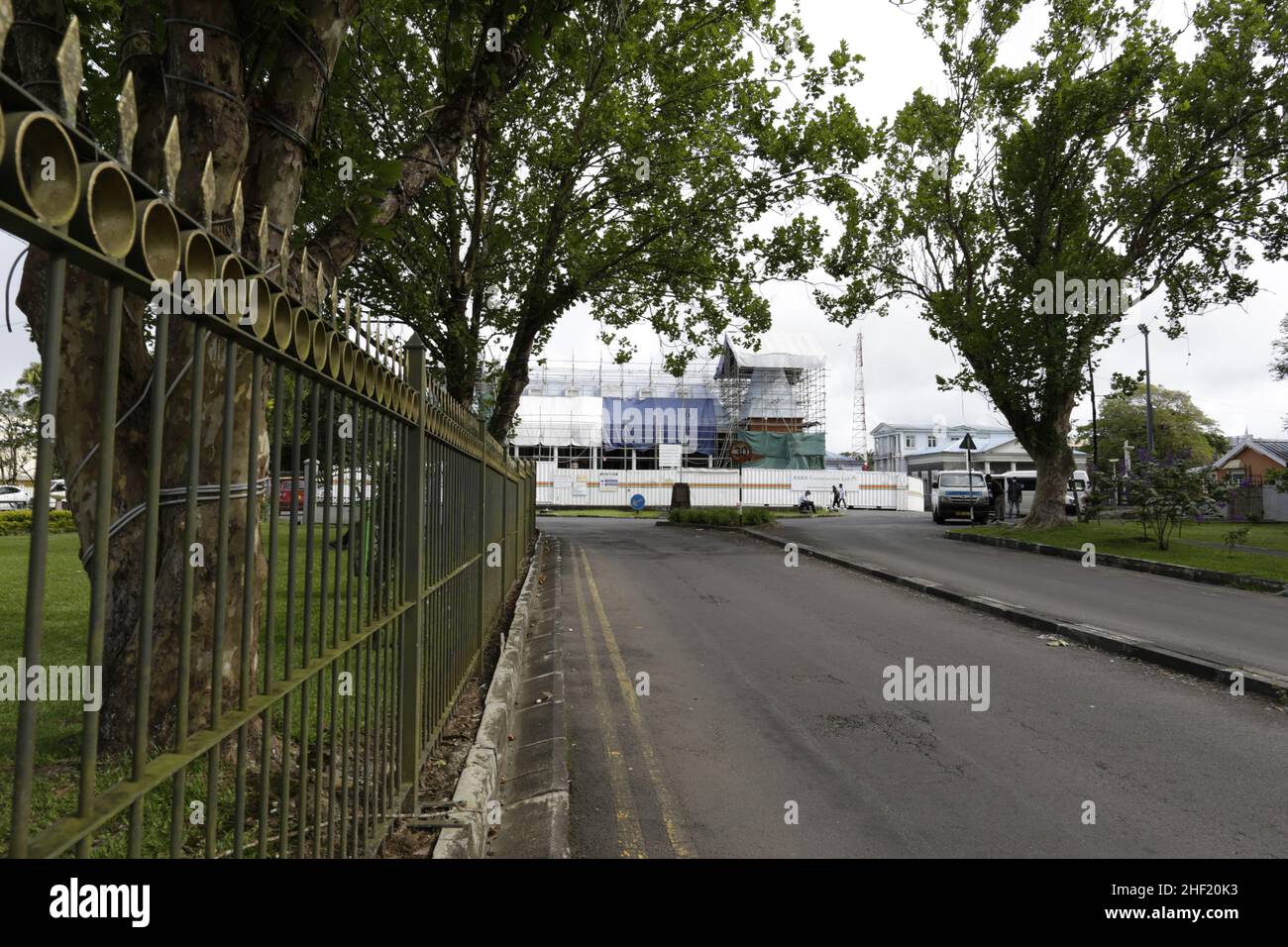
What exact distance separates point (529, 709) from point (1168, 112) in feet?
69.1

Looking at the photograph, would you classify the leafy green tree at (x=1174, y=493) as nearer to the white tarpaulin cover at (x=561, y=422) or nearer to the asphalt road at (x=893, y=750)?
the asphalt road at (x=893, y=750)

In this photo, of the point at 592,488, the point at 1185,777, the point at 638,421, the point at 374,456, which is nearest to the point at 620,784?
the point at 374,456

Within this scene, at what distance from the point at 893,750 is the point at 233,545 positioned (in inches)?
161

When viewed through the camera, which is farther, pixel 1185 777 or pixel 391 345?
pixel 1185 777

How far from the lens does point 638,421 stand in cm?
5453

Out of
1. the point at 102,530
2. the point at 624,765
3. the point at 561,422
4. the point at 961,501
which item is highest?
the point at 561,422

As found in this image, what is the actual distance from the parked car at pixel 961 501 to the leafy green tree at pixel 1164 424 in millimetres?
32122

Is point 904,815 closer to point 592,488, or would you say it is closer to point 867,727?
point 867,727

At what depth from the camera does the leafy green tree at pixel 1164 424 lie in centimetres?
5841

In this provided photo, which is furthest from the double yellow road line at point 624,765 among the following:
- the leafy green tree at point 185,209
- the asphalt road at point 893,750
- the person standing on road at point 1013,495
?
the person standing on road at point 1013,495

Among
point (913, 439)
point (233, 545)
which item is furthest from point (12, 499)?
point (913, 439)

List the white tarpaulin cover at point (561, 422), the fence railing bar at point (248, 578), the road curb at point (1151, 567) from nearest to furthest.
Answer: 1. the fence railing bar at point (248, 578)
2. the road curb at point (1151, 567)
3. the white tarpaulin cover at point (561, 422)

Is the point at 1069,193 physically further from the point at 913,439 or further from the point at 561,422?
the point at 913,439

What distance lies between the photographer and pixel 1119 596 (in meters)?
11.8
